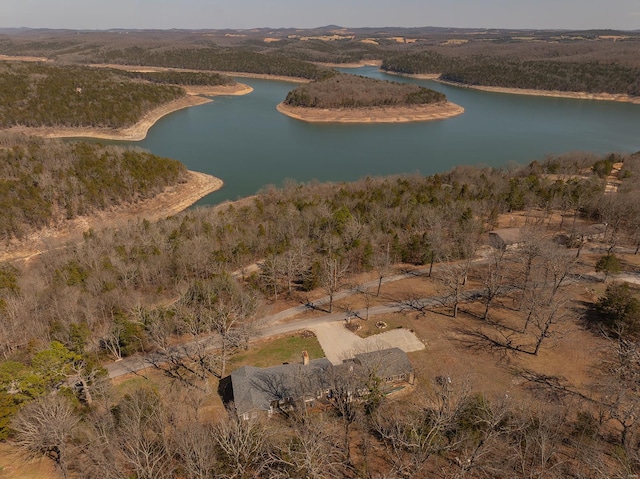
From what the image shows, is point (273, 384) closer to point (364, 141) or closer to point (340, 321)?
point (340, 321)

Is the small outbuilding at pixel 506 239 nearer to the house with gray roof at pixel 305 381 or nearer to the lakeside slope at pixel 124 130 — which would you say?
the house with gray roof at pixel 305 381

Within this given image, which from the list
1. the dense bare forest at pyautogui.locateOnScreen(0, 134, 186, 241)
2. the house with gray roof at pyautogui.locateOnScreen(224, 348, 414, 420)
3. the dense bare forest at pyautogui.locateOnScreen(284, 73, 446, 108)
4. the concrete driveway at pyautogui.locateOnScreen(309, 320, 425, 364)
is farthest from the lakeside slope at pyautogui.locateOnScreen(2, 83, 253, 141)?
the house with gray roof at pyautogui.locateOnScreen(224, 348, 414, 420)

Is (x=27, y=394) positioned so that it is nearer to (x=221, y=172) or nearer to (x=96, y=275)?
(x=96, y=275)

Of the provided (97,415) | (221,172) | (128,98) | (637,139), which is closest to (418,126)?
(637,139)

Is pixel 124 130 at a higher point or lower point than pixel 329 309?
higher

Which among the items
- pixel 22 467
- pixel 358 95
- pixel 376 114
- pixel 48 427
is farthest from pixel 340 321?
pixel 358 95

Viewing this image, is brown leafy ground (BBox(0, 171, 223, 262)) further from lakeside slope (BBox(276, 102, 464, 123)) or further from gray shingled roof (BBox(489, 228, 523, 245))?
lakeside slope (BBox(276, 102, 464, 123))

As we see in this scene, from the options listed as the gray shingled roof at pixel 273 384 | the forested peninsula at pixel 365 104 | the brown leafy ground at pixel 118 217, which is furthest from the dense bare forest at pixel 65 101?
the gray shingled roof at pixel 273 384
